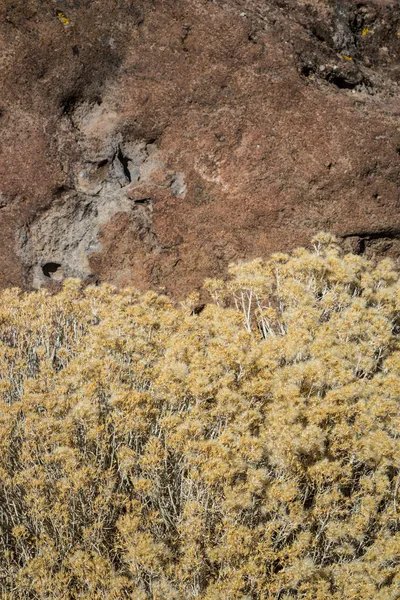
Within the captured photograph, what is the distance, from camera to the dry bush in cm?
301

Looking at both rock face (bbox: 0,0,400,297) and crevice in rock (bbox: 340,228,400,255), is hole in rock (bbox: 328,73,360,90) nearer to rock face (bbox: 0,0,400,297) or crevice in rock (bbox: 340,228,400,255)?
rock face (bbox: 0,0,400,297)

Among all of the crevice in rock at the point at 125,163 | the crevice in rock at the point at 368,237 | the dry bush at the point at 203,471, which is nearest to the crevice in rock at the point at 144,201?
the crevice in rock at the point at 125,163

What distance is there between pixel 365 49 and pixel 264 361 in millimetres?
4198

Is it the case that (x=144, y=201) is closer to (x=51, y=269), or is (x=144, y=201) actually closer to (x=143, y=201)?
(x=143, y=201)

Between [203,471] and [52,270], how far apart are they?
10.6ft

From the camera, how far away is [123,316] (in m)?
4.39

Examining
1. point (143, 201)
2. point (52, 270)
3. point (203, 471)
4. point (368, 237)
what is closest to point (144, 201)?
point (143, 201)

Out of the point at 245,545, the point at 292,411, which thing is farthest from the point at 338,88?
the point at 245,545

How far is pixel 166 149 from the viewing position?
5762 mm

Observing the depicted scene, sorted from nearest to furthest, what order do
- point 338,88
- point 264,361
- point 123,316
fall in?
point 264,361 < point 123,316 < point 338,88

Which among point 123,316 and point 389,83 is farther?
point 389,83

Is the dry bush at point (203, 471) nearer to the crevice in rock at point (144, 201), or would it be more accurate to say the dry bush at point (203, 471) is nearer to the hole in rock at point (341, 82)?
the crevice in rock at point (144, 201)

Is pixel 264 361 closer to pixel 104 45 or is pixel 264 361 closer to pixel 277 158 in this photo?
pixel 277 158

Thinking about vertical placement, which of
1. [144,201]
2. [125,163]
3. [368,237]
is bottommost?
[368,237]
